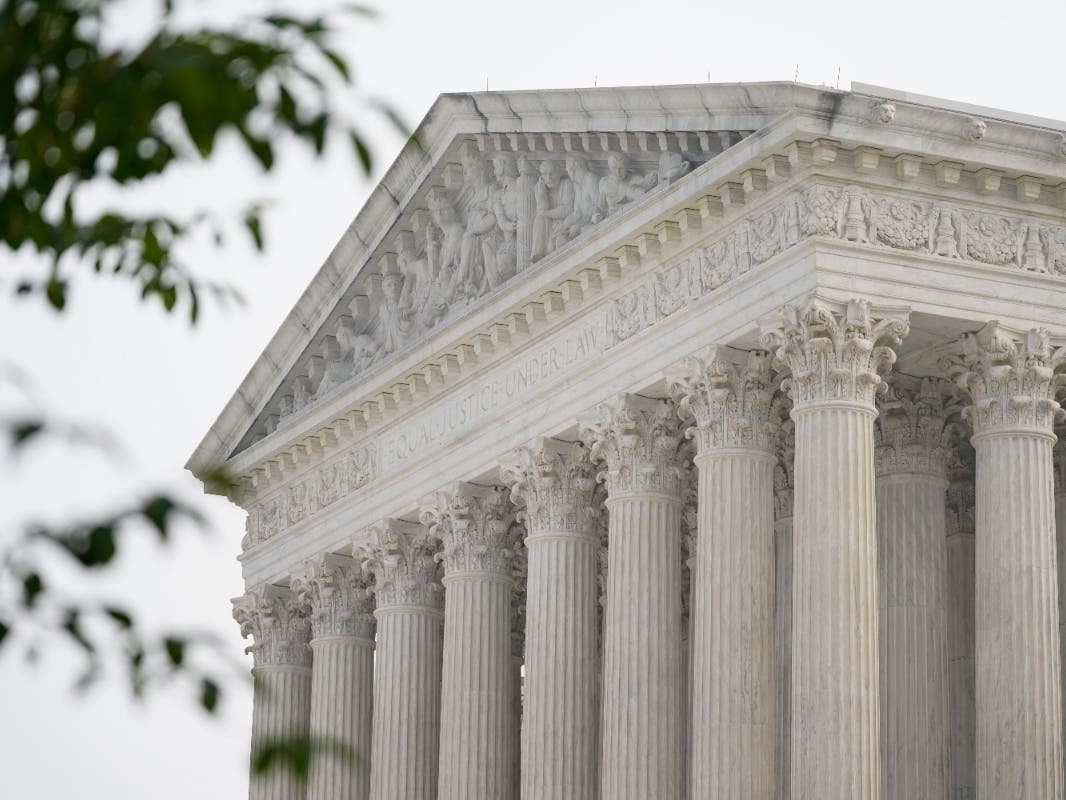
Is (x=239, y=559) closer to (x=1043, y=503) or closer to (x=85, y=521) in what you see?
(x=1043, y=503)

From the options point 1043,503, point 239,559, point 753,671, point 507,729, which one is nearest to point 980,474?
point 1043,503

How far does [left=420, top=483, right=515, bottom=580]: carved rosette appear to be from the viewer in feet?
167

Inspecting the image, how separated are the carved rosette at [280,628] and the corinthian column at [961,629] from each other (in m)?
18.5

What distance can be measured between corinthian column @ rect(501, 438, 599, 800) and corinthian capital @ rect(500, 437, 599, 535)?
0.06 ft

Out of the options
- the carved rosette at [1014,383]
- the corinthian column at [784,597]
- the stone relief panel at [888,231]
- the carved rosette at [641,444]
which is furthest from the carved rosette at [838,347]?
the carved rosette at [641,444]

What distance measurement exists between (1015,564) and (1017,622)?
3.16 ft

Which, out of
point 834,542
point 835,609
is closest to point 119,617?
point 835,609

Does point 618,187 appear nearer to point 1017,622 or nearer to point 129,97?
point 1017,622

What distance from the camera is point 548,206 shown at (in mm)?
48344

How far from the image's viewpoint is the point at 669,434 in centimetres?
4512

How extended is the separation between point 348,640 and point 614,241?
1638 cm

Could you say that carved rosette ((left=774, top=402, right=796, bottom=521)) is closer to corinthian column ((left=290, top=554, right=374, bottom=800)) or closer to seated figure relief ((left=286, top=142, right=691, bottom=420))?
seated figure relief ((left=286, top=142, right=691, bottom=420))

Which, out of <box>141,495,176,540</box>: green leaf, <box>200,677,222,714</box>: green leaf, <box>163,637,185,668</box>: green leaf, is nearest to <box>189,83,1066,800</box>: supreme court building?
<box>200,677,222,714</box>: green leaf

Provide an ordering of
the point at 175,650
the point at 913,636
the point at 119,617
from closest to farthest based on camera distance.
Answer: the point at 119,617, the point at 175,650, the point at 913,636
